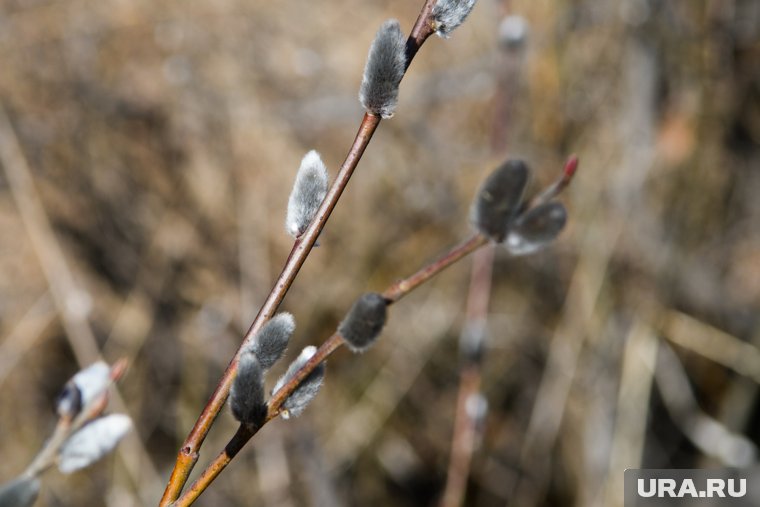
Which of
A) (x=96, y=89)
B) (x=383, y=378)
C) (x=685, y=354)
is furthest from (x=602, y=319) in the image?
(x=96, y=89)

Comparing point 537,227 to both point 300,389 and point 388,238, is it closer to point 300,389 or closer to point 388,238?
point 300,389

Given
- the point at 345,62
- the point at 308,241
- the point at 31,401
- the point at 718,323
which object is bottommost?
the point at 308,241

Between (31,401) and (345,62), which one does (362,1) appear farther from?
(31,401)

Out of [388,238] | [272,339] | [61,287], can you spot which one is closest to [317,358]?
[272,339]

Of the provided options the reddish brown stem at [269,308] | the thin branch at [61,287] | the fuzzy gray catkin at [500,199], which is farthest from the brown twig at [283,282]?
the thin branch at [61,287]

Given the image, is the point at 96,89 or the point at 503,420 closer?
the point at 503,420

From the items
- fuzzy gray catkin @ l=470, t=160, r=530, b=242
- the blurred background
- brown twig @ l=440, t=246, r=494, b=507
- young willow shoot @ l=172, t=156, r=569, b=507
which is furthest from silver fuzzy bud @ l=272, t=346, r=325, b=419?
the blurred background

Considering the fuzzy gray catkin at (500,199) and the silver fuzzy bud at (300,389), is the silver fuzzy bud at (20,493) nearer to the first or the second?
the silver fuzzy bud at (300,389)
